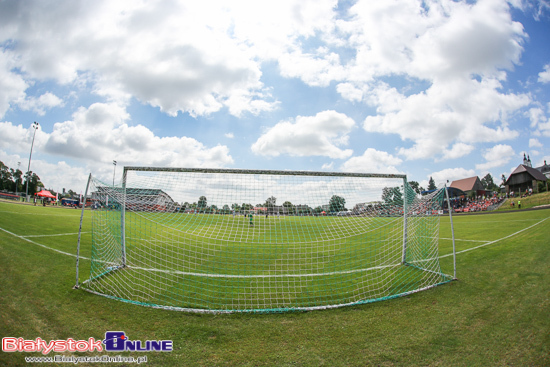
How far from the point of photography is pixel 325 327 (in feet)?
11.3

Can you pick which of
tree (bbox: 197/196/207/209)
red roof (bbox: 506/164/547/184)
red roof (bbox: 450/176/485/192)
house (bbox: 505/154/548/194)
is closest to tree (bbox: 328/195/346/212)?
tree (bbox: 197/196/207/209)

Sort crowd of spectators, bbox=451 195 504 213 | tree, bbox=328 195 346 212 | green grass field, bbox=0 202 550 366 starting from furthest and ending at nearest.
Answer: crowd of spectators, bbox=451 195 504 213 → tree, bbox=328 195 346 212 → green grass field, bbox=0 202 550 366

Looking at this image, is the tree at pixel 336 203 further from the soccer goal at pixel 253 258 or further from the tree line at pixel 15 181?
the tree line at pixel 15 181

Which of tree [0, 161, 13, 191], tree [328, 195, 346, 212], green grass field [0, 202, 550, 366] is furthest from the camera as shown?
tree [0, 161, 13, 191]

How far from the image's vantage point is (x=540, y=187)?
1459 inches

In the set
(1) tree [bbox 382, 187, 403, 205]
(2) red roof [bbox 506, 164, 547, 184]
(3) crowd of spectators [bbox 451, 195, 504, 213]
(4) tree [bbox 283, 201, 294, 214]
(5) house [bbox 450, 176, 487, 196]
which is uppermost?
(2) red roof [bbox 506, 164, 547, 184]

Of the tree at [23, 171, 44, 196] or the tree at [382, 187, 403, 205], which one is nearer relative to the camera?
the tree at [382, 187, 403, 205]

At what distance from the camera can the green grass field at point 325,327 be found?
281cm

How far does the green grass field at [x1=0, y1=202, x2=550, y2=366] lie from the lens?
2811mm

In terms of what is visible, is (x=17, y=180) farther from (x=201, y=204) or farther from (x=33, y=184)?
(x=201, y=204)

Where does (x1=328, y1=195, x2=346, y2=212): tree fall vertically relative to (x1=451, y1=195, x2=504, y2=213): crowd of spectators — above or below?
above

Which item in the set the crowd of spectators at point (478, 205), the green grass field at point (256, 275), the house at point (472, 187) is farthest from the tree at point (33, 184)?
the house at point (472, 187)
